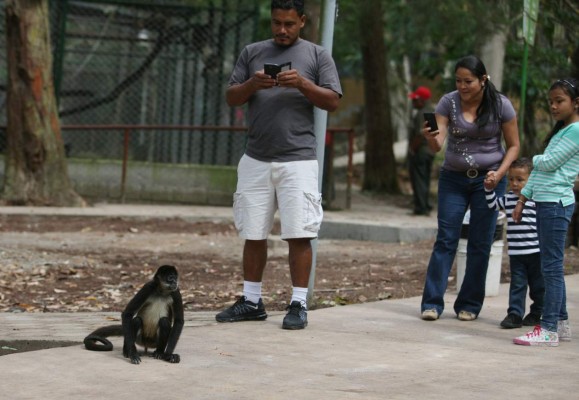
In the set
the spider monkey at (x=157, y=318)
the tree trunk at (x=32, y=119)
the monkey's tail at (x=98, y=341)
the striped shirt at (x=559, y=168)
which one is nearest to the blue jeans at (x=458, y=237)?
the striped shirt at (x=559, y=168)

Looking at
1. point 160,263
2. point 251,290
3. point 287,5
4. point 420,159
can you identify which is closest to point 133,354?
point 251,290

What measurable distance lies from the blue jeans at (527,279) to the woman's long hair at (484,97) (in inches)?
35.8

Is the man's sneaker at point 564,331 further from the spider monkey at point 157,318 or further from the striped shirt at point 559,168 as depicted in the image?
the spider monkey at point 157,318

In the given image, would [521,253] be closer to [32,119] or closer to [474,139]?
[474,139]

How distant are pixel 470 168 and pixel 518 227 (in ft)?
1.64

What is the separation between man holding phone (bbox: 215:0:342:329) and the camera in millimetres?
7289

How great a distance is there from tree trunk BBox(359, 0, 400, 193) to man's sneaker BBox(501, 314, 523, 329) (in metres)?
15.3

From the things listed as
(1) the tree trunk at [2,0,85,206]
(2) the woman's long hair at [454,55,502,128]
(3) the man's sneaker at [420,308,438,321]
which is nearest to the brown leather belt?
(2) the woman's long hair at [454,55,502,128]

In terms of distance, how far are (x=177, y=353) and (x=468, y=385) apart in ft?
5.05

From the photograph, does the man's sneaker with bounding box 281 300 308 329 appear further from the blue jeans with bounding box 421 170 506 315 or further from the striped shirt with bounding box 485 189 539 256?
the striped shirt with bounding box 485 189 539 256

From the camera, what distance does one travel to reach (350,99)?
4634 centimetres

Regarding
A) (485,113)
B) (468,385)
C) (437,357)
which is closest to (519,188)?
(485,113)

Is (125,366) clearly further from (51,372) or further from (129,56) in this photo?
(129,56)

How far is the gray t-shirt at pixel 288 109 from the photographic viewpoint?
7305 millimetres
